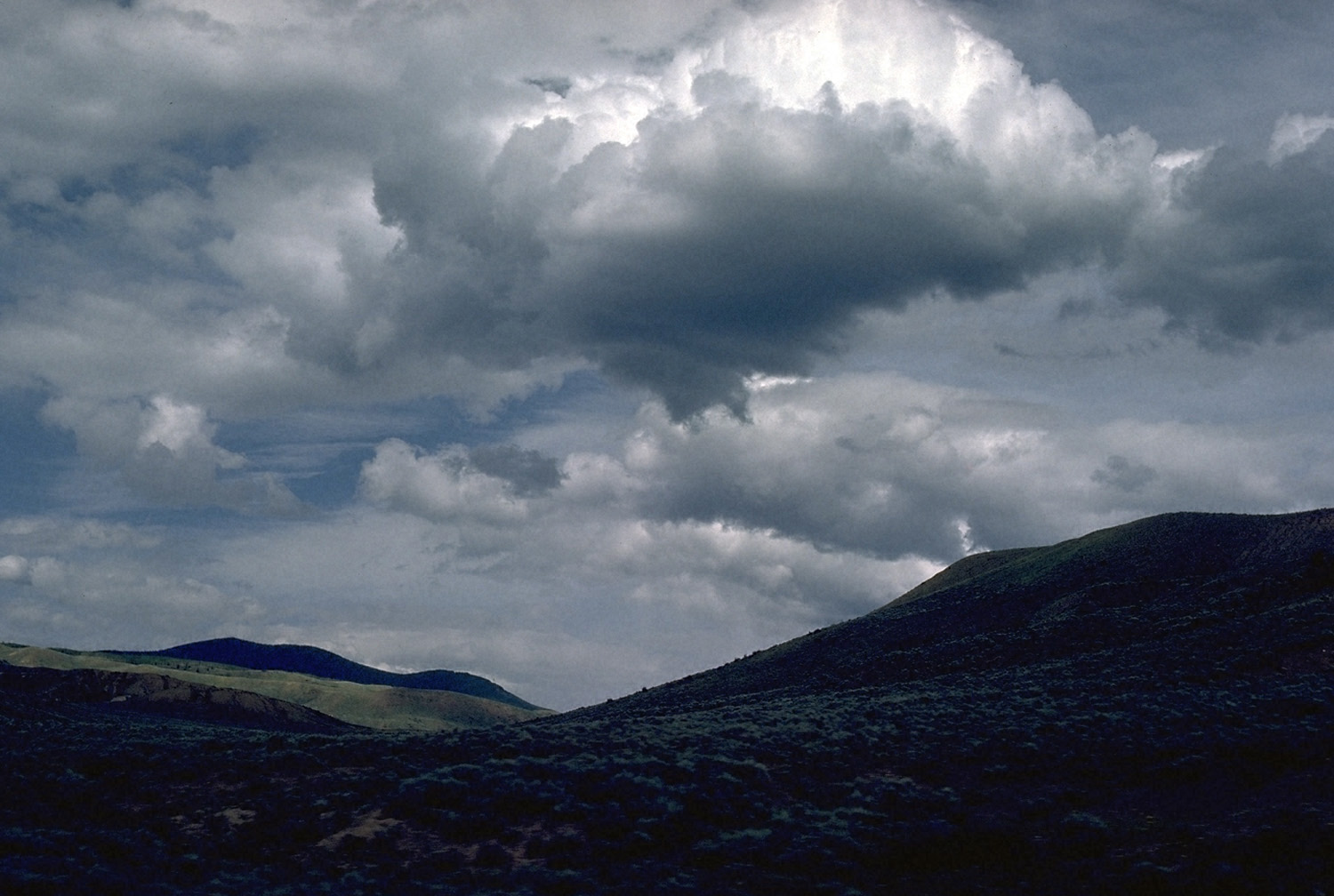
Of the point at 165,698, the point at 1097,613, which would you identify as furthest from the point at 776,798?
the point at 165,698

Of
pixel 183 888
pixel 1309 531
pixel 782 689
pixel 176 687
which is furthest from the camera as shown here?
pixel 176 687

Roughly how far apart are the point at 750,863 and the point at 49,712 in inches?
2845

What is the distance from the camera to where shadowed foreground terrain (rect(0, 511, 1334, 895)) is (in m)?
23.6

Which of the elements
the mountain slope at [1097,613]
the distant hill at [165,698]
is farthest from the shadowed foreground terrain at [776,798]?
the distant hill at [165,698]

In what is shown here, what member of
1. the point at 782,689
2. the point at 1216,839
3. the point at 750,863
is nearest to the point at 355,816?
the point at 750,863

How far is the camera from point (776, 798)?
31.2 meters

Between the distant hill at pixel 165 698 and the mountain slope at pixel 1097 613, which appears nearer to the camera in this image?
the mountain slope at pixel 1097 613

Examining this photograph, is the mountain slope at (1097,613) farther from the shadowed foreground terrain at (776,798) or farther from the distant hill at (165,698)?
the distant hill at (165,698)

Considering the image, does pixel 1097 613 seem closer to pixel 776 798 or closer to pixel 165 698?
pixel 776 798

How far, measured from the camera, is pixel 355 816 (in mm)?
28672

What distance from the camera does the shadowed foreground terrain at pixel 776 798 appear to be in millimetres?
23578

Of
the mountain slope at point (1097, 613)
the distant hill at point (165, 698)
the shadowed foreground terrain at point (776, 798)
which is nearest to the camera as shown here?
the shadowed foreground terrain at point (776, 798)

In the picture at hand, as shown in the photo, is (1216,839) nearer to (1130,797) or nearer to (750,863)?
(1130,797)

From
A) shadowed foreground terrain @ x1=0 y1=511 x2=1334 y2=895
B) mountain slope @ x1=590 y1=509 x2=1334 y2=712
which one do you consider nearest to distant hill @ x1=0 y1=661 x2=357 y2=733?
mountain slope @ x1=590 y1=509 x2=1334 y2=712
